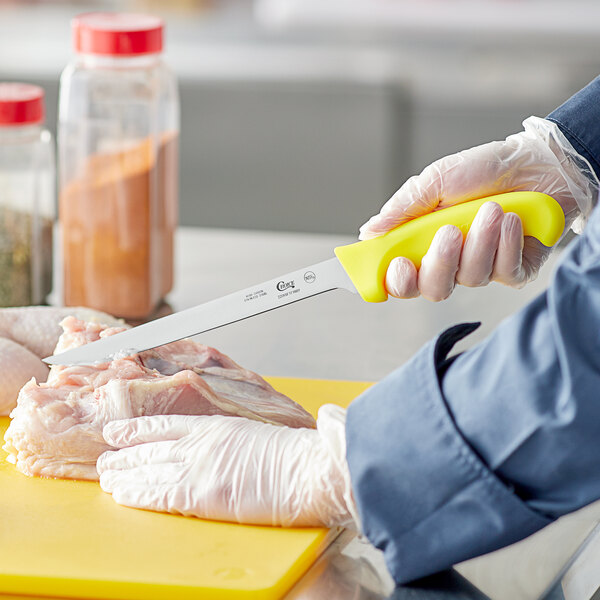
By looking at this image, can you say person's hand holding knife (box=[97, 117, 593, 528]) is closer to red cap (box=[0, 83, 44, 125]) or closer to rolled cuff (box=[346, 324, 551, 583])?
rolled cuff (box=[346, 324, 551, 583])

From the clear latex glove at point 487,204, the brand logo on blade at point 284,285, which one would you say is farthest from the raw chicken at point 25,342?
the clear latex glove at point 487,204

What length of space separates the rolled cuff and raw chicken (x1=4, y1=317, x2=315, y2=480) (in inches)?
10.2

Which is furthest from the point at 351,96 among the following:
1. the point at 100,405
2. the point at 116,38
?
the point at 100,405

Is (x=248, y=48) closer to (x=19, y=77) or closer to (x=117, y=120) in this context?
(x=19, y=77)

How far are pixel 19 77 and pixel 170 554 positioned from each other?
2.69 m

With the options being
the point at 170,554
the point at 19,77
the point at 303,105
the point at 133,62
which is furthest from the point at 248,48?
the point at 170,554

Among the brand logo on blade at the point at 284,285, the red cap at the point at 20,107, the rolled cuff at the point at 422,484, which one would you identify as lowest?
the rolled cuff at the point at 422,484

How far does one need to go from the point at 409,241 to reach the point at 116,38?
0.63 m

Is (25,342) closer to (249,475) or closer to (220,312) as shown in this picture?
(220,312)

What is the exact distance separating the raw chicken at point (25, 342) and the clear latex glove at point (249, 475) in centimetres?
26

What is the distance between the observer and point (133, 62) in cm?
163

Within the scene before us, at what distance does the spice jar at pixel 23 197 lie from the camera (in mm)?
1631

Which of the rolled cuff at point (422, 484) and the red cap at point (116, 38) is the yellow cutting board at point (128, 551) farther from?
the red cap at point (116, 38)

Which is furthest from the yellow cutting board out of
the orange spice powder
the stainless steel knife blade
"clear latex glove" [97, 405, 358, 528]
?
the orange spice powder
